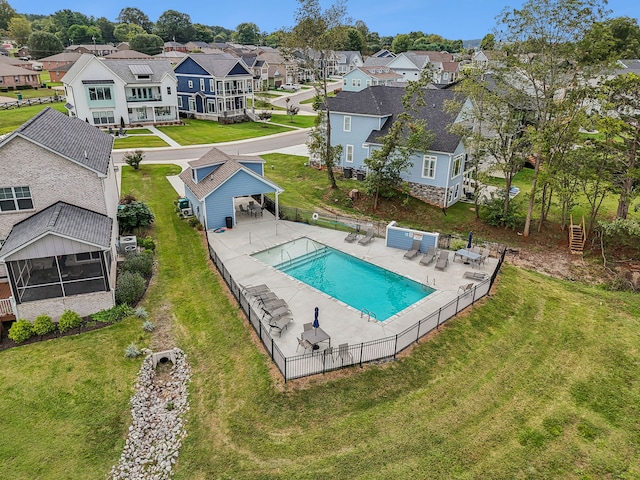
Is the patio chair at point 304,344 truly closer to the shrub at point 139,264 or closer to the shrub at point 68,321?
the shrub at point 68,321

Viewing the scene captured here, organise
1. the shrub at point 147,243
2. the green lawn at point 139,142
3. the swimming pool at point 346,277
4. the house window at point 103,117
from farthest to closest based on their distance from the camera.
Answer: the house window at point 103,117
the green lawn at point 139,142
the shrub at point 147,243
the swimming pool at point 346,277

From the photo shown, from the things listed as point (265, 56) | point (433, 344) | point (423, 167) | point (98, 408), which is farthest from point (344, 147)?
point (265, 56)

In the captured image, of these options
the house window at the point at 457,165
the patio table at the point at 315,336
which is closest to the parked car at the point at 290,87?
the house window at the point at 457,165

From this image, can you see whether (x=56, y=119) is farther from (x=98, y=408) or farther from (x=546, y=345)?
(x=546, y=345)

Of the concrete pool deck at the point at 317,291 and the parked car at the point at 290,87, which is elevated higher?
the parked car at the point at 290,87

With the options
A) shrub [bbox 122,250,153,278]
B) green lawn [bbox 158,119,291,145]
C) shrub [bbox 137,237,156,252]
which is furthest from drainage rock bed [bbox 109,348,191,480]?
green lawn [bbox 158,119,291,145]

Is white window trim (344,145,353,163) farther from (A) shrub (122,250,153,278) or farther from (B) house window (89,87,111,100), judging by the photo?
(B) house window (89,87,111,100)
